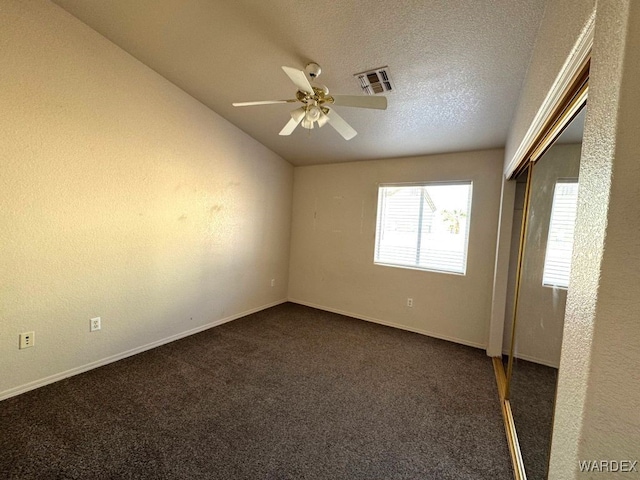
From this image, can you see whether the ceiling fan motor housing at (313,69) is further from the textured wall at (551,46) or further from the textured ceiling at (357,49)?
the textured wall at (551,46)

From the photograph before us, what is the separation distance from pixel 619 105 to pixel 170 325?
353cm

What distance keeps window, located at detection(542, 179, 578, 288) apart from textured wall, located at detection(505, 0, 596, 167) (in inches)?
18.3

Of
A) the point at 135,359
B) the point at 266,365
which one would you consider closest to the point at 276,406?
the point at 266,365

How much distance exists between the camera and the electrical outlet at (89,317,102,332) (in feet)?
7.73

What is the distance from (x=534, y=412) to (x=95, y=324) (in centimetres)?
328

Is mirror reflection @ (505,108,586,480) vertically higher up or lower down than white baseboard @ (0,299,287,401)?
higher up

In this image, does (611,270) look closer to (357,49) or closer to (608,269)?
(608,269)

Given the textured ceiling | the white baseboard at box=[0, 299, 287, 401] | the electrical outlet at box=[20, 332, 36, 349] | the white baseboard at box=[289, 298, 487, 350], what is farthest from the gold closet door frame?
the electrical outlet at box=[20, 332, 36, 349]

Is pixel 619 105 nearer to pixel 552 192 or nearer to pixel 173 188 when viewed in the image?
pixel 552 192

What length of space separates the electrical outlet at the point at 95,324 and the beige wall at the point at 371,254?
2663 mm

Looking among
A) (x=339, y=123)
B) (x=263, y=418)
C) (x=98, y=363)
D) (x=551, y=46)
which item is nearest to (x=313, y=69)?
(x=339, y=123)

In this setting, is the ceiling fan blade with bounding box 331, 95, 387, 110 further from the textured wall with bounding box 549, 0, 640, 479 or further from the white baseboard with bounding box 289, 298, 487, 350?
the white baseboard with bounding box 289, 298, 487, 350

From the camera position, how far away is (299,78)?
166cm

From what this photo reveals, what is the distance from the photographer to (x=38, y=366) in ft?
6.81
